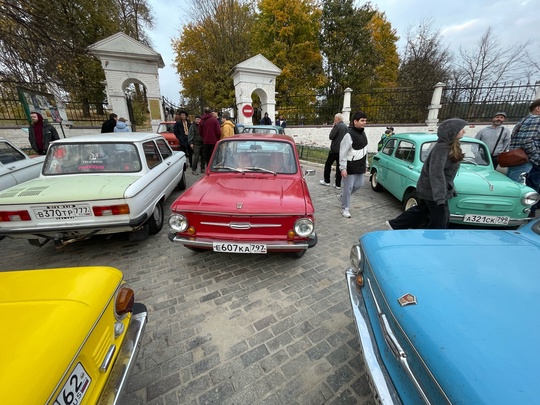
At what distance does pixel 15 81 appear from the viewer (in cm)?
659

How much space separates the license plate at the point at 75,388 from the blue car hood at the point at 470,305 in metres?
1.50

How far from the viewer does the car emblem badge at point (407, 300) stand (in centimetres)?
124

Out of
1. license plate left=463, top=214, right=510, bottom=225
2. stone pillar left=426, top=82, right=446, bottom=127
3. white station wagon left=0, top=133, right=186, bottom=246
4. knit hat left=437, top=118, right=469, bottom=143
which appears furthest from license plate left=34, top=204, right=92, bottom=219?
stone pillar left=426, top=82, right=446, bottom=127

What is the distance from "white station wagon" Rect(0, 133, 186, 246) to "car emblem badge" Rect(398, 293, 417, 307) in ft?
10.2

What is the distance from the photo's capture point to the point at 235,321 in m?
2.37

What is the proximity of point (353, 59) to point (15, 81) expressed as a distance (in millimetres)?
21804

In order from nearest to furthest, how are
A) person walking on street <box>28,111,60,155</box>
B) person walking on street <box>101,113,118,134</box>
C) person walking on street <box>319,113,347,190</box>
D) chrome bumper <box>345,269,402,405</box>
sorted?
chrome bumper <box>345,269,402,405</box> → person walking on street <box>319,113,347,190</box> → person walking on street <box>28,111,60,155</box> → person walking on street <box>101,113,118,134</box>

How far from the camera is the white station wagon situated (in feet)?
9.42

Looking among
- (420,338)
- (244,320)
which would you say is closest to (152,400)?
(244,320)

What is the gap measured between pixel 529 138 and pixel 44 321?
675cm

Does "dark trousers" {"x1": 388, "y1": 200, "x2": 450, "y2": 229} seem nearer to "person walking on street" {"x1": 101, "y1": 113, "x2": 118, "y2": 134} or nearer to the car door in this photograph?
the car door

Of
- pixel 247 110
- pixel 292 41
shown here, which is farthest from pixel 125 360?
pixel 292 41

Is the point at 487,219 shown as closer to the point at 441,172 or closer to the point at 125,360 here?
the point at 441,172

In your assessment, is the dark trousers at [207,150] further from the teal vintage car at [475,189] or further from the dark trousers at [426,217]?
the dark trousers at [426,217]
